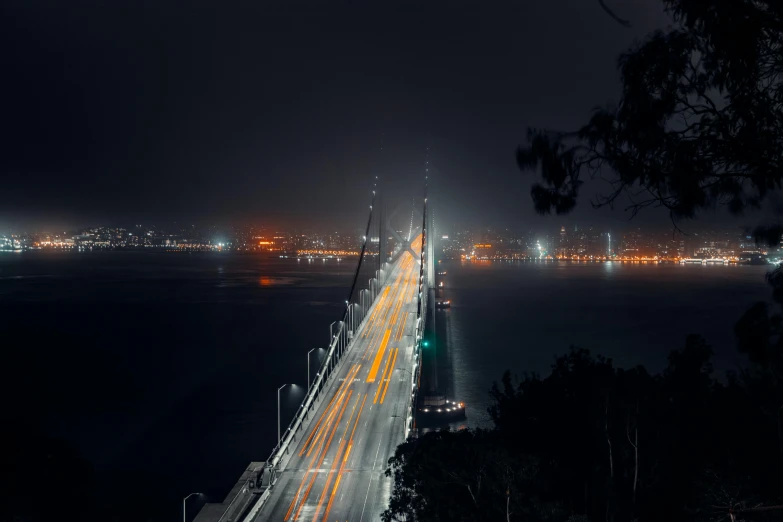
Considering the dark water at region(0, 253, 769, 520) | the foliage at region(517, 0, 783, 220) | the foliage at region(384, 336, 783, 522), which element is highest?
the foliage at region(517, 0, 783, 220)

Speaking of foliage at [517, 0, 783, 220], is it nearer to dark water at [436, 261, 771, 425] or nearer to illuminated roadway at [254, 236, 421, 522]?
illuminated roadway at [254, 236, 421, 522]

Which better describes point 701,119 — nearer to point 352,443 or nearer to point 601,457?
point 601,457

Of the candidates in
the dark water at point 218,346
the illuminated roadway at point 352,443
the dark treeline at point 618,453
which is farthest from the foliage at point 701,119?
the dark water at point 218,346

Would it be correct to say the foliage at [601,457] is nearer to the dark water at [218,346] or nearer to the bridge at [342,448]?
the bridge at [342,448]

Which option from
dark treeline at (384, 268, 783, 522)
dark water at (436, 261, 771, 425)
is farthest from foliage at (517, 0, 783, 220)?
dark water at (436, 261, 771, 425)

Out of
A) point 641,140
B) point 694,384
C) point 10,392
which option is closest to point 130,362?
point 10,392

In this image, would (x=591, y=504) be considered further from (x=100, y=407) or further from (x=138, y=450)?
(x=100, y=407)
